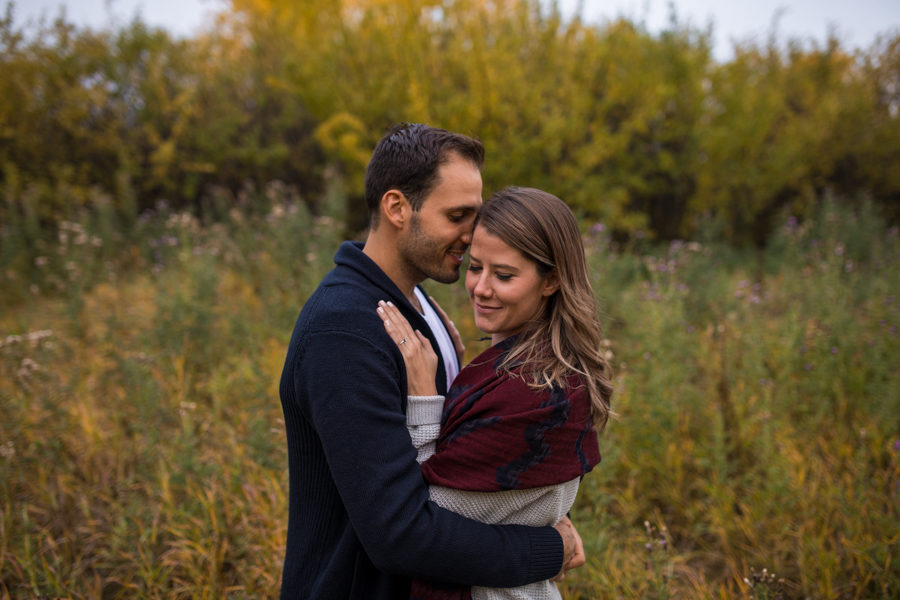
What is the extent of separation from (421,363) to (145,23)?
9393 millimetres

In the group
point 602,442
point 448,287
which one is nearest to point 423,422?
point 602,442

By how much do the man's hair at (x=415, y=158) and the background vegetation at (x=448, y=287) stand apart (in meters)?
1.70

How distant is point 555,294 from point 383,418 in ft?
2.39

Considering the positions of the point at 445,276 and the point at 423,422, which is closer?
the point at 423,422

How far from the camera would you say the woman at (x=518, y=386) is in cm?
141

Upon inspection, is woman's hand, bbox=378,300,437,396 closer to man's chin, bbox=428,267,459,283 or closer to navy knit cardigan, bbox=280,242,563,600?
navy knit cardigan, bbox=280,242,563,600

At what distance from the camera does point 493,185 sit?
24.6ft

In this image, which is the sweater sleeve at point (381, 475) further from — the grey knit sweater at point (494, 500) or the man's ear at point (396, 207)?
the man's ear at point (396, 207)

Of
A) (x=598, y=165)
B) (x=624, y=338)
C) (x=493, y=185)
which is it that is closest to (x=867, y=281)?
(x=624, y=338)

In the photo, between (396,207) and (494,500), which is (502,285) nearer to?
(396,207)

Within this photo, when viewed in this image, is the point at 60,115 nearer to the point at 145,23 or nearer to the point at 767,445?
the point at 145,23

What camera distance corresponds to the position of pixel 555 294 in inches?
69.7

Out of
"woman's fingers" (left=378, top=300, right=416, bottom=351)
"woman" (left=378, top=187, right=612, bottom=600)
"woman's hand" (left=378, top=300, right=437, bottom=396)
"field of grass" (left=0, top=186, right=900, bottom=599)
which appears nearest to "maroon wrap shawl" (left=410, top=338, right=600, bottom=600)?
"woman" (left=378, top=187, right=612, bottom=600)

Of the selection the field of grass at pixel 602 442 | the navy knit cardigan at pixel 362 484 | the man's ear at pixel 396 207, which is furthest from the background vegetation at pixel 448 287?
the man's ear at pixel 396 207
